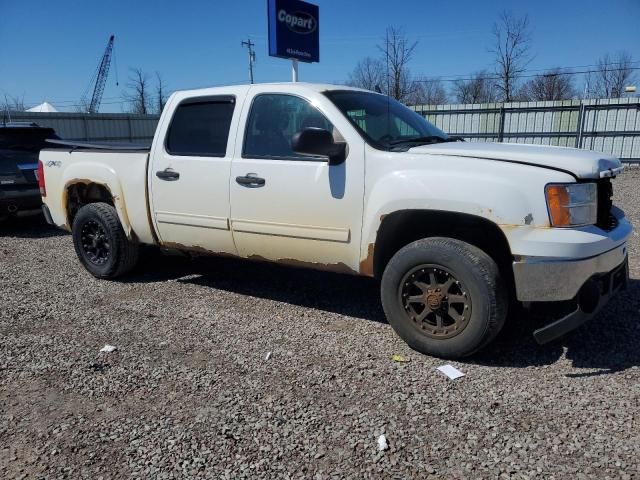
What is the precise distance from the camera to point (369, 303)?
15.9ft

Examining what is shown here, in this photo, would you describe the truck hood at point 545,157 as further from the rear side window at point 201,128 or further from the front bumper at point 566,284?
the rear side window at point 201,128

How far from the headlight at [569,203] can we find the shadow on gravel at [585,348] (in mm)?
988

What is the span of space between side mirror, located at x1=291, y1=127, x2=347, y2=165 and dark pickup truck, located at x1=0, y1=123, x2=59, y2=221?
253 inches

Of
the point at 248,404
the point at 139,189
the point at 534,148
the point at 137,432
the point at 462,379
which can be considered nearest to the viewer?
the point at 137,432

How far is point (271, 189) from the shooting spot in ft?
13.7

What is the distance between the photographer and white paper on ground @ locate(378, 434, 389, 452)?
2.65 meters

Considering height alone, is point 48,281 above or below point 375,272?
below

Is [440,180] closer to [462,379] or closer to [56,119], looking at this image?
[462,379]

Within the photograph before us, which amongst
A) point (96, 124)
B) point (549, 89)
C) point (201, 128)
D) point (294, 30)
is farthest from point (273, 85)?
point (549, 89)

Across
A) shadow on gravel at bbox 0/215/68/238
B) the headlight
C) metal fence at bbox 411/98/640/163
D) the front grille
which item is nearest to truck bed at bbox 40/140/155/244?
shadow on gravel at bbox 0/215/68/238

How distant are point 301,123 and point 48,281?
3562mm

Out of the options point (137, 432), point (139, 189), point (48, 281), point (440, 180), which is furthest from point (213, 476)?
point (48, 281)

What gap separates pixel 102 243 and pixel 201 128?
6.18 feet

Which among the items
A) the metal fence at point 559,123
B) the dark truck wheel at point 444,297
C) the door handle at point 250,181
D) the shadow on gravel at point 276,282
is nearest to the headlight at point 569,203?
the dark truck wheel at point 444,297
